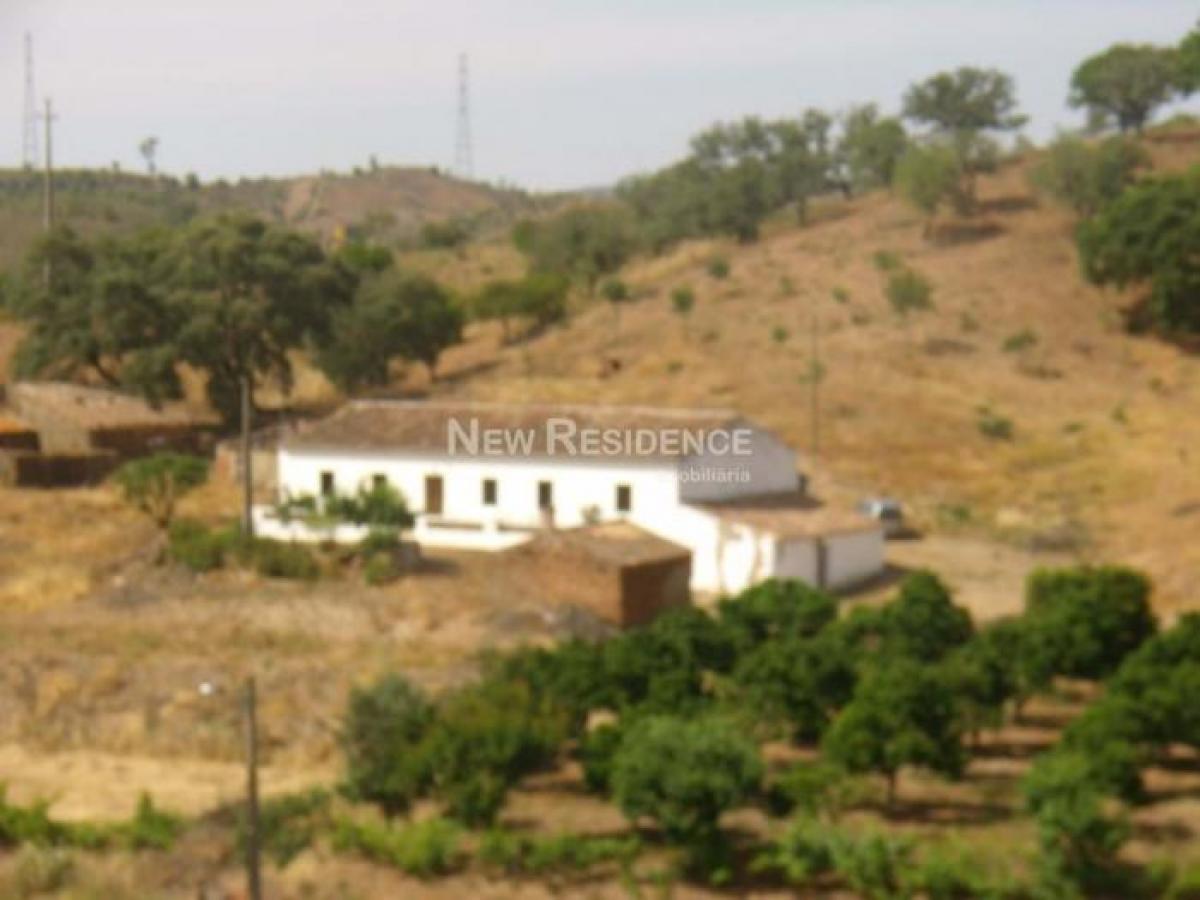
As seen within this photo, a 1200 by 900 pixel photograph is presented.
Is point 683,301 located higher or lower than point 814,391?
higher

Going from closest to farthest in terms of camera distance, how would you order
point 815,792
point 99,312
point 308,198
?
1. point 815,792
2. point 99,312
3. point 308,198

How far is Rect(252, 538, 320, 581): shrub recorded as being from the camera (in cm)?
2758

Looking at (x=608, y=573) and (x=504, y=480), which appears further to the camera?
(x=504, y=480)

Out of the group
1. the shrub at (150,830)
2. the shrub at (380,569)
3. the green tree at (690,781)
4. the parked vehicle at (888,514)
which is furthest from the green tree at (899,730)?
the parked vehicle at (888,514)

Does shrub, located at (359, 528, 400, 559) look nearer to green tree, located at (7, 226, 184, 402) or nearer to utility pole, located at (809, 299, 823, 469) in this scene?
utility pole, located at (809, 299, 823, 469)

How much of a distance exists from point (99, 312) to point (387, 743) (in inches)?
965

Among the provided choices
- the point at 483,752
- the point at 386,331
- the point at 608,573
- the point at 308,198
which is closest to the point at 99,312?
the point at 386,331

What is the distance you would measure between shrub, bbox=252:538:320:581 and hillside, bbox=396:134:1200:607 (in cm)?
1058

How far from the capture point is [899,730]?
57.2ft

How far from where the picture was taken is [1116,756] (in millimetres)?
16719

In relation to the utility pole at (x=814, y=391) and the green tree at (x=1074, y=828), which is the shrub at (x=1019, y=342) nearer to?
the utility pole at (x=814, y=391)

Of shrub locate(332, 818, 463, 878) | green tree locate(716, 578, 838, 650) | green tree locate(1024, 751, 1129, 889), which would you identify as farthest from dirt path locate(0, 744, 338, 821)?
green tree locate(1024, 751, 1129, 889)

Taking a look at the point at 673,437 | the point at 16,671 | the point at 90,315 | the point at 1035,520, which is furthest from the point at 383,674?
the point at 90,315

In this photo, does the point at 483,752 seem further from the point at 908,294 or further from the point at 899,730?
the point at 908,294
